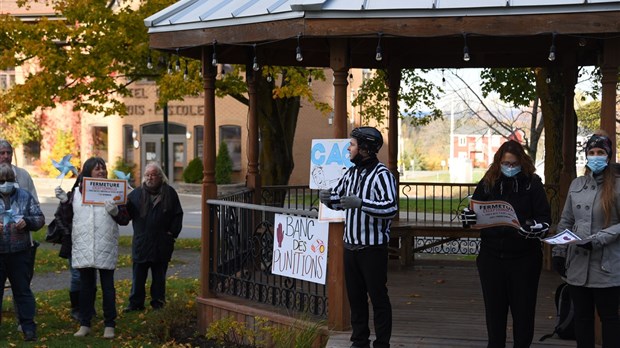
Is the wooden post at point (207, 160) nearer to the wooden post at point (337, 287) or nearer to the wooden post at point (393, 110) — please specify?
the wooden post at point (337, 287)

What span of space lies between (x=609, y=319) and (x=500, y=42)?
495 cm

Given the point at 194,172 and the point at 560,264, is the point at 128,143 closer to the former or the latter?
the point at 194,172

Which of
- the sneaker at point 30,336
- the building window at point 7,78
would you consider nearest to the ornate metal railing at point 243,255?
the sneaker at point 30,336

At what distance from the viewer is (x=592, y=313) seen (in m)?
6.84

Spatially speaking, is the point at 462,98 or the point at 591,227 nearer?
the point at 591,227

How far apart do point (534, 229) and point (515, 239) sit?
0.64 feet

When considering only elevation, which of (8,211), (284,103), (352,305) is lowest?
(352,305)

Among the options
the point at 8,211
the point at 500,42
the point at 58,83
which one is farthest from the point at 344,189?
the point at 58,83

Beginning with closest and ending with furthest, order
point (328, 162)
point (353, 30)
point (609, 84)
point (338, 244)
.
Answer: point (609, 84)
point (353, 30)
point (328, 162)
point (338, 244)

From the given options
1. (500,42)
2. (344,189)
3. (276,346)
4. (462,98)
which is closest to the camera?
(344,189)

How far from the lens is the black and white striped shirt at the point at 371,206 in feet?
23.4

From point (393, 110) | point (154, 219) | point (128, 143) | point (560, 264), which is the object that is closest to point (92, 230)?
point (154, 219)

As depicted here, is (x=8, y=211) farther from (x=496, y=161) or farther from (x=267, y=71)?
(x=267, y=71)

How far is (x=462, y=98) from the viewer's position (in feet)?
80.1
